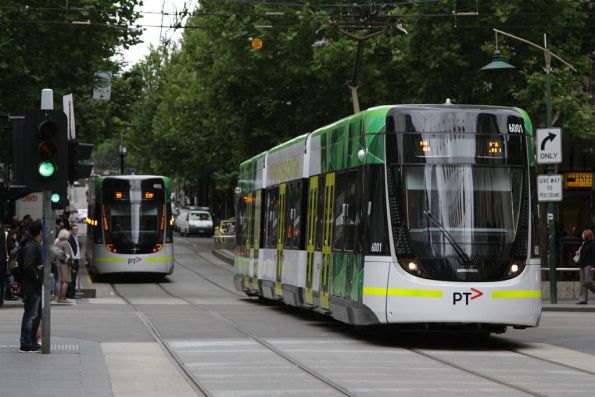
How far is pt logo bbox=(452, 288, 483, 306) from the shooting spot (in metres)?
18.9

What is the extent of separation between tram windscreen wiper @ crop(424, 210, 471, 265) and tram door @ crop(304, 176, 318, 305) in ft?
15.9

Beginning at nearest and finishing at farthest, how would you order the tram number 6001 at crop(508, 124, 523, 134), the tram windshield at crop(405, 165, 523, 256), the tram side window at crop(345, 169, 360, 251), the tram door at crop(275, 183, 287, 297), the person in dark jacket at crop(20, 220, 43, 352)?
the person in dark jacket at crop(20, 220, 43, 352), the tram windshield at crop(405, 165, 523, 256), the tram number 6001 at crop(508, 124, 523, 134), the tram side window at crop(345, 169, 360, 251), the tram door at crop(275, 183, 287, 297)

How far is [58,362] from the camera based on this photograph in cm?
1655

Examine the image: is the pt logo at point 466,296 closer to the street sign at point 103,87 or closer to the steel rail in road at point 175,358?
the steel rail in road at point 175,358

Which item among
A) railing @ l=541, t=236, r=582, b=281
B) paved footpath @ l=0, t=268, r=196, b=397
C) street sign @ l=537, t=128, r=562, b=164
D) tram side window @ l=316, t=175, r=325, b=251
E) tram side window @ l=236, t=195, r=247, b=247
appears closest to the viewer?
paved footpath @ l=0, t=268, r=196, b=397

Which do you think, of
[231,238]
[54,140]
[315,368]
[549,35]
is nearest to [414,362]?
[315,368]

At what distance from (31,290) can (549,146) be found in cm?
1519

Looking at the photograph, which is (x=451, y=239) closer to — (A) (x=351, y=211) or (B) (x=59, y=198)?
(A) (x=351, y=211)

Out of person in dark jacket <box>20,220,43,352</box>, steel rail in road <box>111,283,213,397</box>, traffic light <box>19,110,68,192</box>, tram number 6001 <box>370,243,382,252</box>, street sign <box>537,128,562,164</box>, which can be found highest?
street sign <box>537,128,562,164</box>

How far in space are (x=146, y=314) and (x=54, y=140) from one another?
11.2 meters

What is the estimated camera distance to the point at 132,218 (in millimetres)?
43062

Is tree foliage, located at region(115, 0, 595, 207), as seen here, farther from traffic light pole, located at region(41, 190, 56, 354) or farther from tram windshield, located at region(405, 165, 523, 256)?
traffic light pole, located at region(41, 190, 56, 354)

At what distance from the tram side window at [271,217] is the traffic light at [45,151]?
1079cm

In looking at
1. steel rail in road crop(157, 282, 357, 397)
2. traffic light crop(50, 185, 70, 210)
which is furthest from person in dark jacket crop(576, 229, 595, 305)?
traffic light crop(50, 185, 70, 210)
